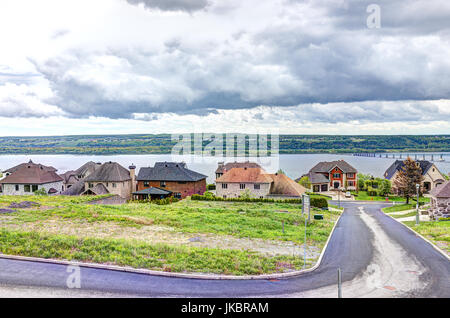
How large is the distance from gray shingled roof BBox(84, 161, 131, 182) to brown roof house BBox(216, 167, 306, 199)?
66.0 feet

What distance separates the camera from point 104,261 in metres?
18.8

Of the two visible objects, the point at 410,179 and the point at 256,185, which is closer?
the point at 410,179

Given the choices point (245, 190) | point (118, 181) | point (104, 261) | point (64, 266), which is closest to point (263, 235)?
point (104, 261)

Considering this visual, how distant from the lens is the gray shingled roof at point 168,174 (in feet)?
224

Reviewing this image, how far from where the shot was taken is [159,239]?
25047 millimetres

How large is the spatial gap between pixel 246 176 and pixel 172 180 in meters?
14.8

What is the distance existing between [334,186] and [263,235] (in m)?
72.5

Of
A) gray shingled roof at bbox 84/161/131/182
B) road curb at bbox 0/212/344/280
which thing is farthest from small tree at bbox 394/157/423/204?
gray shingled roof at bbox 84/161/131/182

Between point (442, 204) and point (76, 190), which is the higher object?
point (442, 204)

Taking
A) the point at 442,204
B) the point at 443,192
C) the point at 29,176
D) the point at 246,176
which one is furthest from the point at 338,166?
the point at 29,176

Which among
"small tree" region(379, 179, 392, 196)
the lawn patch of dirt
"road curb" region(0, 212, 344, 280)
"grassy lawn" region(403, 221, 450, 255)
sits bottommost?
"small tree" region(379, 179, 392, 196)

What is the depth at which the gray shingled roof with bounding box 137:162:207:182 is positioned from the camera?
68.4m

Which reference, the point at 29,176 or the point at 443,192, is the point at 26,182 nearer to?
the point at 29,176

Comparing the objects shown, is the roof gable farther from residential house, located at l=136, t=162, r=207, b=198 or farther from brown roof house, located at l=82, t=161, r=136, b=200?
brown roof house, located at l=82, t=161, r=136, b=200
